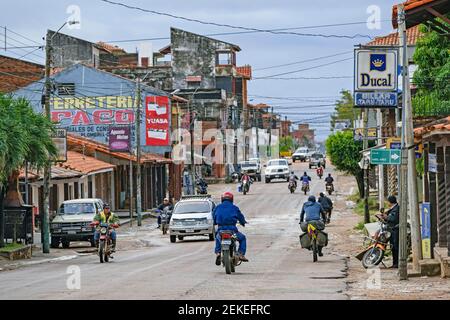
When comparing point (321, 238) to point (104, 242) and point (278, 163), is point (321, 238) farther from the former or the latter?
point (278, 163)

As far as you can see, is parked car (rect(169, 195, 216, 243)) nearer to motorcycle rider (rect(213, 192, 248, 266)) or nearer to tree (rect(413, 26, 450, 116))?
tree (rect(413, 26, 450, 116))

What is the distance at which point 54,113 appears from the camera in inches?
2837

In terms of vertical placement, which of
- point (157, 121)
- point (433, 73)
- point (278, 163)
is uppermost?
point (157, 121)

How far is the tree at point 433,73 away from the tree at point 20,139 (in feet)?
43.4

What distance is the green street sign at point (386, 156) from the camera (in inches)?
895

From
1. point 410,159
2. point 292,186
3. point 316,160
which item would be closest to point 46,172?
point 410,159

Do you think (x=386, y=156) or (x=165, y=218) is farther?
(x=165, y=218)

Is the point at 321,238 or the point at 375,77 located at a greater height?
the point at 375,77

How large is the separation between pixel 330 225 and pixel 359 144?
67.3 feet

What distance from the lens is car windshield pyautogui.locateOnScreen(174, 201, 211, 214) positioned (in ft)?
139

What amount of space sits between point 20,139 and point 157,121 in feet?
138

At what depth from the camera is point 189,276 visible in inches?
923

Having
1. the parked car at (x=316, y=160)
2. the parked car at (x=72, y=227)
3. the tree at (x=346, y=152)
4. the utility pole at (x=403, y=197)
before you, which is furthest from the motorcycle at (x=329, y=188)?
the utility pole at (x=403, y=197)
